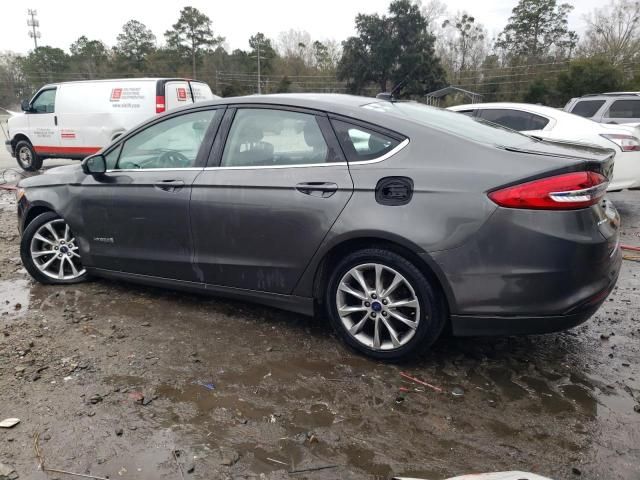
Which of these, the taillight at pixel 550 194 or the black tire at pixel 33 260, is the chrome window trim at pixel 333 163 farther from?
the black tire at pixel 33 260

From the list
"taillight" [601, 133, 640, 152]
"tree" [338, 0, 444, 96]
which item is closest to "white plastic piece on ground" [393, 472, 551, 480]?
"taillight" [601, 133, 640, 152]

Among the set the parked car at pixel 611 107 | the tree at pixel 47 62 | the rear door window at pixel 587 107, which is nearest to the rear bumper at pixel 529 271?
the parked car at pixel 611 107

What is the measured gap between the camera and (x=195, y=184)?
141 inches

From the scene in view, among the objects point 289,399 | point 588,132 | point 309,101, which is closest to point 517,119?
point 588,132

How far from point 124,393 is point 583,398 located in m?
2.49

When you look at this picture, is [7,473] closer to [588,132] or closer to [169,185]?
[169,185]

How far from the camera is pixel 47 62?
59781mm

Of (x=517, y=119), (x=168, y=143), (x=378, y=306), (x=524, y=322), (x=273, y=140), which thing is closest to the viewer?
(x=524, y=322)

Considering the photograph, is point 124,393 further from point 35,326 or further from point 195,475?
point 35,326

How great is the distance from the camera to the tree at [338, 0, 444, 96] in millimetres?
49938

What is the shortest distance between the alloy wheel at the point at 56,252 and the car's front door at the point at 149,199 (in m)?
0.29

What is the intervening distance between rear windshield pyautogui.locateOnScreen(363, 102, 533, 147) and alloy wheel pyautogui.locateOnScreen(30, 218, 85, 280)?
2815 mm

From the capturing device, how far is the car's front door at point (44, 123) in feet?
40.6

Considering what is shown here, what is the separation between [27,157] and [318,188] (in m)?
12.7
